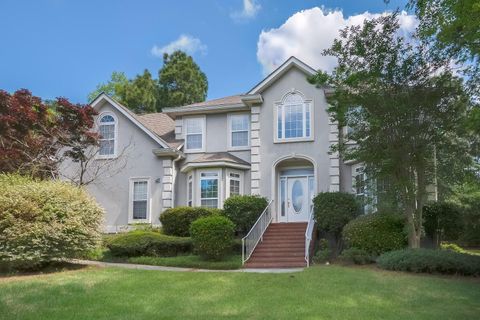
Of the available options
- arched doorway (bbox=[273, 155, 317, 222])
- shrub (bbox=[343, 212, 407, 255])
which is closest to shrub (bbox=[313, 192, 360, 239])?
shrub (bbox=[343, 212, 407, 255])

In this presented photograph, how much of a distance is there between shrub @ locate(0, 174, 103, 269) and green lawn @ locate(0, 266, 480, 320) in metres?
0.77

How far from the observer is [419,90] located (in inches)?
593

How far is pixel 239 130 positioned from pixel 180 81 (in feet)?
73.3

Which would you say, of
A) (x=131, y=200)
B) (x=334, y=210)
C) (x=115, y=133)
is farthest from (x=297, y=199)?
(x=115, y=133)

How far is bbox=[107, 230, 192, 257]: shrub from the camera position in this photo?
17.5m

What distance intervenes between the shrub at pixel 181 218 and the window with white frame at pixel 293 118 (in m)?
4.53

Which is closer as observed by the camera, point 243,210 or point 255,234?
point 255,234

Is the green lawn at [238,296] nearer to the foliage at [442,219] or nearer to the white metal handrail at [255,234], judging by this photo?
the white metal handrail at [255,234]

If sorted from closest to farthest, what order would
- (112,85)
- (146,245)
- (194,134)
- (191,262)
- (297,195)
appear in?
1. (191,262)
2. (146,245)
3. (297,195)
4. (194,134)
5. (112,85)

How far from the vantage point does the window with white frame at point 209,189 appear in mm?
21125

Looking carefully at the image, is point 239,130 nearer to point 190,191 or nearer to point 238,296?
point 190,191

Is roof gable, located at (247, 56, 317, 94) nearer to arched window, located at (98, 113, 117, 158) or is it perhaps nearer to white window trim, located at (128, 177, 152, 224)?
white window trim, located at (128, 177, 152, 224)

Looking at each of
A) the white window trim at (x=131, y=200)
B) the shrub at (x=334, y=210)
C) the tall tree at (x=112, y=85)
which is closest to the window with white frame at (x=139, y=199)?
the white window trim at (x=131, y=200)

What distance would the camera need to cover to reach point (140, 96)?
4047 cm
